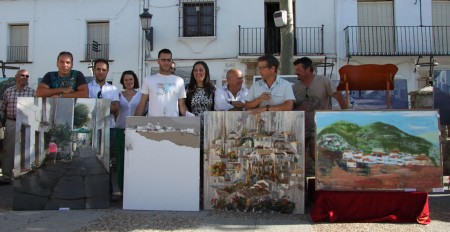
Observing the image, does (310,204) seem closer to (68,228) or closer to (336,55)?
(68,228)

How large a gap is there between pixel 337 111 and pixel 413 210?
1.25m

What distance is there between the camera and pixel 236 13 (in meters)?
15.8

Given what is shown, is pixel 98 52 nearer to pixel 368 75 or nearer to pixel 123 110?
pixel 123 110

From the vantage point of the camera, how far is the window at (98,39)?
1630 cm

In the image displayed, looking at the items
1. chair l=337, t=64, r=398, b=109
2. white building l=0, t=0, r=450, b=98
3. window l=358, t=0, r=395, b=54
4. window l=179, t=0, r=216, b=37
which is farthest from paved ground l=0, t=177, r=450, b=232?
window l=179, t=0, r=216, b=37

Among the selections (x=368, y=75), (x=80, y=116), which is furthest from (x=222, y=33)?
(x=80, y=116)

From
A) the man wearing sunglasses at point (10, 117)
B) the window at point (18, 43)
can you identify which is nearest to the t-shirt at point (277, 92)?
the man wearing sunglasses at point (10, 117)

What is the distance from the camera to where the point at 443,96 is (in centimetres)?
619

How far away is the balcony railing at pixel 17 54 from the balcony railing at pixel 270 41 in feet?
29.0

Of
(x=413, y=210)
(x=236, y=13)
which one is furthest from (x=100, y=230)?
(x=236, y=13)

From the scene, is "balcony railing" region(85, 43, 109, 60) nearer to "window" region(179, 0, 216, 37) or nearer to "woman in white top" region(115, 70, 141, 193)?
"window" region(179, 0, 216, 37)

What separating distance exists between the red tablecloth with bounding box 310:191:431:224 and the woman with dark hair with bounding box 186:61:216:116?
69.6 inches

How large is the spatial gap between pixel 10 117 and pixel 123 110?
193cm

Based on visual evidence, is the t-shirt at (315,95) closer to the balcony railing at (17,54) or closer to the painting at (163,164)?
the painting at (163,164)
